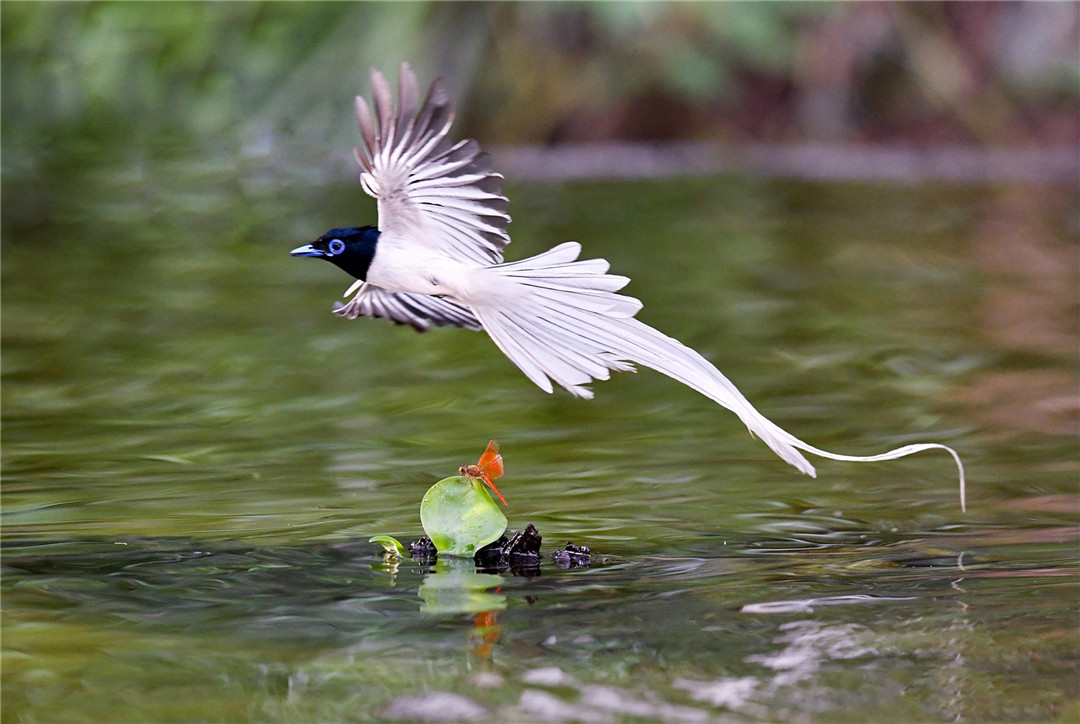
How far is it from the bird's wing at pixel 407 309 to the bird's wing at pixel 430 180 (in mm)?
235

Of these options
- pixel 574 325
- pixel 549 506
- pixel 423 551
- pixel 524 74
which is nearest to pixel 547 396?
pixel 549 506

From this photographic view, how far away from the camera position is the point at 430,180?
2.66 metres

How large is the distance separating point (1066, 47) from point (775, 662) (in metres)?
11.2

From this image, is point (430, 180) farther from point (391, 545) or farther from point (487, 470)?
point (391, 545)

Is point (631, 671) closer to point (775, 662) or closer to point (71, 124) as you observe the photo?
point (775, 662)

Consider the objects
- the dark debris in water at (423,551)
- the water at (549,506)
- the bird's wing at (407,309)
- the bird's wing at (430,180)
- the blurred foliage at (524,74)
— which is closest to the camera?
the water at (549,506)

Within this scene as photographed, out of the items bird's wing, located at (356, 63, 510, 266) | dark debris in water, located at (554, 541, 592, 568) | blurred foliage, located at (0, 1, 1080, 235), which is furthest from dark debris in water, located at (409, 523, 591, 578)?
blurred foliage, located at (0, 1, 1080, 235)

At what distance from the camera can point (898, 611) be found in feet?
8.70

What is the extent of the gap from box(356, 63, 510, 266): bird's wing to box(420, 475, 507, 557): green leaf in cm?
52

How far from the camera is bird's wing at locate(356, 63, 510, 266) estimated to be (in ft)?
8.51

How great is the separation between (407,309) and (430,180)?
383 millimetres

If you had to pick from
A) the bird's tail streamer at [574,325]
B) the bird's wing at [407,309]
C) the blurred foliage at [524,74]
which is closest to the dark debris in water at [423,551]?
the bird's wing at [407,309]

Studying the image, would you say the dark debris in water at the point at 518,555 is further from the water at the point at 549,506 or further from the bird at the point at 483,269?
the bird at the point at 483,269

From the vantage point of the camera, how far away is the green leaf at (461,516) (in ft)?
9.80
